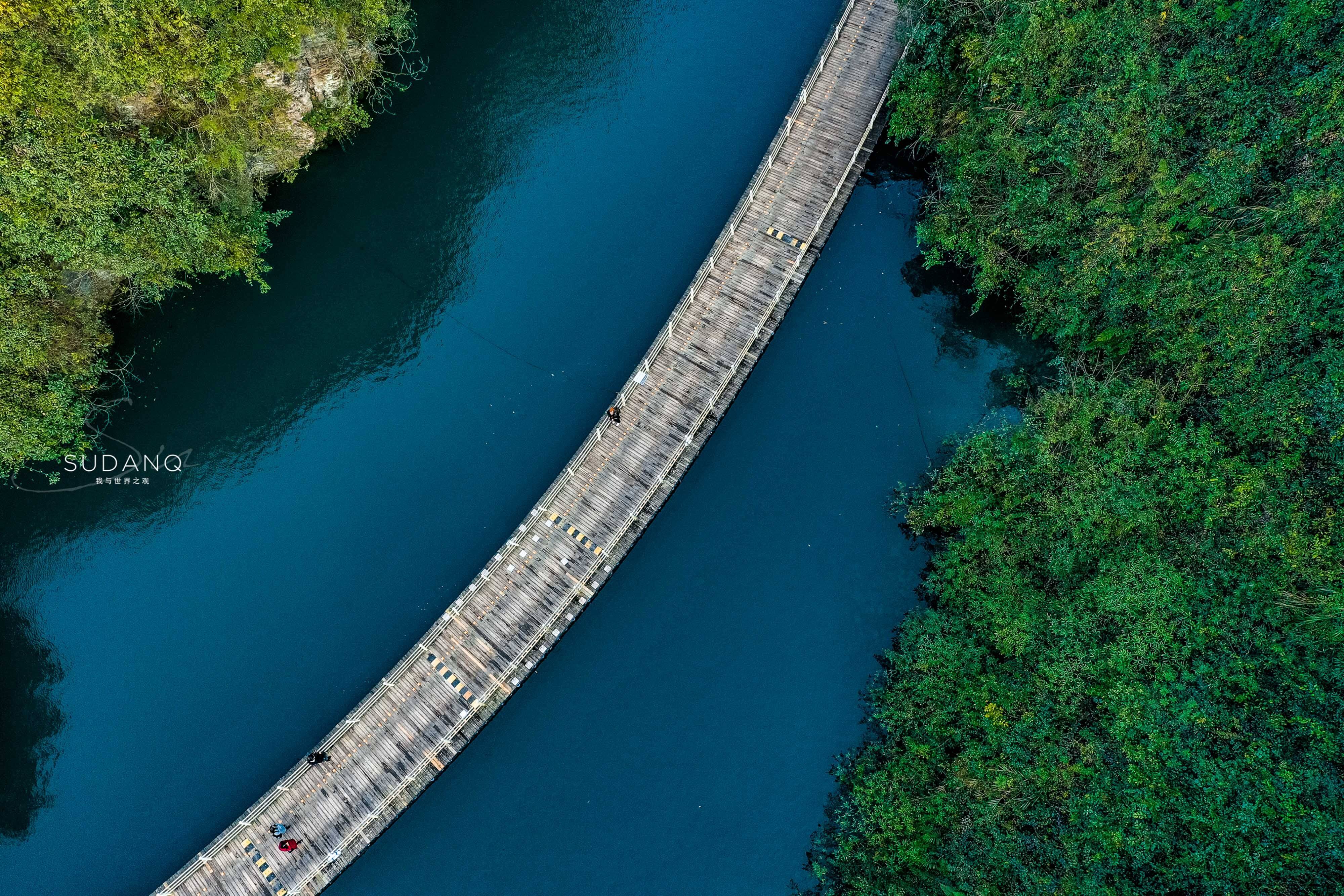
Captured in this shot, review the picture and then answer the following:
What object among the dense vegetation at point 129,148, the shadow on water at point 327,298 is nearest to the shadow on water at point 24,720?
the shadow on water at point 327,298

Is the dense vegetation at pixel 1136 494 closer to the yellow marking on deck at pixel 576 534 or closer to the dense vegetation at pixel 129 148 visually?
the yellow marking on deck at pixel 576 534

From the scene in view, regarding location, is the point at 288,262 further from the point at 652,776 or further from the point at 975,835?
the point at 975,835

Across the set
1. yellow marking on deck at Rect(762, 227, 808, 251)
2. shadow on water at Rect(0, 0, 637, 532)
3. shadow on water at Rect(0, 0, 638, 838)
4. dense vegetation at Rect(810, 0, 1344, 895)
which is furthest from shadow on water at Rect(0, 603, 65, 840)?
yellow marking on deck at Rect(762, 227, 808, 251)

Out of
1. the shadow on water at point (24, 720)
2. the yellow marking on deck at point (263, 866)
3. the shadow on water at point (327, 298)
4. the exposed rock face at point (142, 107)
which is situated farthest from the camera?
the shadow on water at point (327, 298)

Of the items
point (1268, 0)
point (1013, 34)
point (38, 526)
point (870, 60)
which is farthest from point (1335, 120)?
point (38, 526)

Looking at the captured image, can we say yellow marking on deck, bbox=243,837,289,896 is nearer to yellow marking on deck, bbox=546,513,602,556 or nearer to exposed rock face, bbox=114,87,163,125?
yellow marking on deck, bbox=546,513,602,556

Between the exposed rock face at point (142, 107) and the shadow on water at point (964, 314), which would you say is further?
the shadow on water at point (964, 314)
